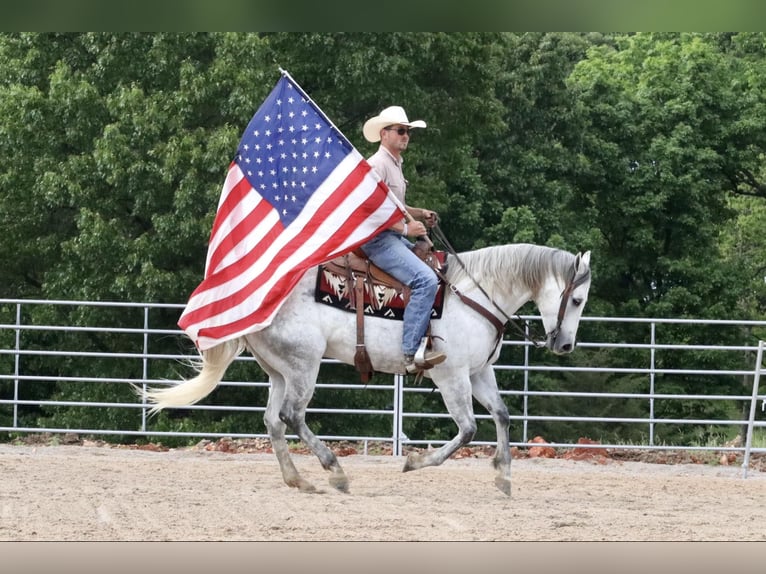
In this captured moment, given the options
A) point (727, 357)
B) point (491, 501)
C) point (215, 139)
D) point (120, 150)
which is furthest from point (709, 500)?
point (727, 357)

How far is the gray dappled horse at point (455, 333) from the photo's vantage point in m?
8.38

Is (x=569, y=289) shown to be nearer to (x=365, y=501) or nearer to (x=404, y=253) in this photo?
(x=404, y=253)

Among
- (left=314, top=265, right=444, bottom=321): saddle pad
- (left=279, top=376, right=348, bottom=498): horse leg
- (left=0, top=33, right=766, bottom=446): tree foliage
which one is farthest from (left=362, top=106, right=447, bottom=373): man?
(left=0, top=33, right=766, bottom=446): tree foliage

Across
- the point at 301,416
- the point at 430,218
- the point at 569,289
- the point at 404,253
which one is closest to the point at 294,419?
the point at 301,416

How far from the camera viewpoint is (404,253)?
8.32m

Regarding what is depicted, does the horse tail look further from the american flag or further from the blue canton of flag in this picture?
the blue canton of flag

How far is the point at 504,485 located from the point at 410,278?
4.89ft

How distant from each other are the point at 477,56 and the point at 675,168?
6336mm

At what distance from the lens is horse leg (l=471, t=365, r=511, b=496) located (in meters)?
8.54

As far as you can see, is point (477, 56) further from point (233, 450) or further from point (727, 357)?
point (233, 450)

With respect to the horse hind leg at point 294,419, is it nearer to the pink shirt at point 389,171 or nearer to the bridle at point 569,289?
the pink shirt at point 389,171

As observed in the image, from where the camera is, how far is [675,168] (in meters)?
26.0

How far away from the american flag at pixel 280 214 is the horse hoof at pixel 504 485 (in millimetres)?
1783

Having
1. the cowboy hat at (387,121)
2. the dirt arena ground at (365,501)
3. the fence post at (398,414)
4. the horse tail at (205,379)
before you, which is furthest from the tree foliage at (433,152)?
the cowboy hat at (387,121)
